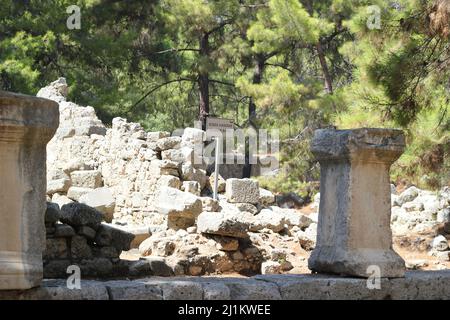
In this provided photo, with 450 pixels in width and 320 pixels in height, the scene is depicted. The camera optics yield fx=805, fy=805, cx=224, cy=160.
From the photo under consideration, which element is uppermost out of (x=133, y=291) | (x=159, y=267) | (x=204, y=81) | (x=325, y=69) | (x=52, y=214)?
(x=204, y=81)

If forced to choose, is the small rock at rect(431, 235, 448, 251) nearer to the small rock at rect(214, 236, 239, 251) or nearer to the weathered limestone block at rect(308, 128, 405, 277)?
the small rock at rect(214, 236, 239, 251)

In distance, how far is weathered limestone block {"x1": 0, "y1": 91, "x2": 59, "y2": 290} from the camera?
176 inches

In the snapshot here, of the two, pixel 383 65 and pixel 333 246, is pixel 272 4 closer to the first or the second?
pixel 383 65

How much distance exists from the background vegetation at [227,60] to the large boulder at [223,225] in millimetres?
2134

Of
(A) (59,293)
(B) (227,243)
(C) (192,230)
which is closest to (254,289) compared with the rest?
(A) (59,293)

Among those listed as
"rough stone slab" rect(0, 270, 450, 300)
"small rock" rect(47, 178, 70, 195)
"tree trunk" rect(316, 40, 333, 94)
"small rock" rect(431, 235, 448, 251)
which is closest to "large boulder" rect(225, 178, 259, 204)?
"small rock" rect(47, 178, 70, 195)

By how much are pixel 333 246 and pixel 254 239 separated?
6.93 metres

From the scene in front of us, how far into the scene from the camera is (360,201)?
5.63 m

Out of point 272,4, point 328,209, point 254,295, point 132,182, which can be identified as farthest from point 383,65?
point 272,4

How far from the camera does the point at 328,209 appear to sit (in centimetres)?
579

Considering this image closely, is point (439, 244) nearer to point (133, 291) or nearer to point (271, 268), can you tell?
point (271, 268)

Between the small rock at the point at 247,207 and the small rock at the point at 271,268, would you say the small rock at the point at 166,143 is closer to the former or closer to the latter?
the small rock at the point at 247,207

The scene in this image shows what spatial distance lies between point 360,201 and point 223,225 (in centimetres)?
605
